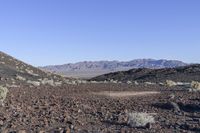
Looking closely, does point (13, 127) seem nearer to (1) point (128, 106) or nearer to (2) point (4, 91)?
(1) point (128, 106)

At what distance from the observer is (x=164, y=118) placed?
19344mm

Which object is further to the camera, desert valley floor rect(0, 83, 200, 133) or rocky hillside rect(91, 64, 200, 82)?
rocky hillside rect(91, 64, 200, 82)

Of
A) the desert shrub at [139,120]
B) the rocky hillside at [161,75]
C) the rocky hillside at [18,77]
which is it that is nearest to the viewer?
the desert shrub at [139,120]

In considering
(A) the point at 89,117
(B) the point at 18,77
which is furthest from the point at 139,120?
(B) the point at 18,77

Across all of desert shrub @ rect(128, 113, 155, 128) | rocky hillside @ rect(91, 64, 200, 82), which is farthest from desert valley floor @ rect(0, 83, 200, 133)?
rocky hillside @ rect(91, 64, 200, 82)

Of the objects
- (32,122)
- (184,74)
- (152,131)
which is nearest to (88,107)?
(32,122)

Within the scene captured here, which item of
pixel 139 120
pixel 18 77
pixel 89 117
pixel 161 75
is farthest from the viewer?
pixel 161 75

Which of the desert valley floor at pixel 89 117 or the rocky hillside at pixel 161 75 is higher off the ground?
the rocky hillside at pixel 161 75

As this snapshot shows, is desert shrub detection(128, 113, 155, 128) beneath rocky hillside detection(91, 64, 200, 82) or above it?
beneath

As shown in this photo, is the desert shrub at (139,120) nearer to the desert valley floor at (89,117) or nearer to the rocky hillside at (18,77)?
the desert valley floor at (89,117)

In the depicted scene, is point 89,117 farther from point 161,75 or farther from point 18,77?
point 161,75

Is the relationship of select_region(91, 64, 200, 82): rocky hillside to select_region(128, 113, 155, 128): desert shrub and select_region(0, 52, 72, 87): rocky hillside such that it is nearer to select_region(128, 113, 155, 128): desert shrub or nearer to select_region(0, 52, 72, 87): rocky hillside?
select_region(0, 52, 72, 87): rocky hillside

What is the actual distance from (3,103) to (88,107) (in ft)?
12.8

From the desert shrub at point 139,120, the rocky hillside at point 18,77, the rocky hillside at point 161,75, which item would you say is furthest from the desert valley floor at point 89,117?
the rocky hillside at point 161,75
